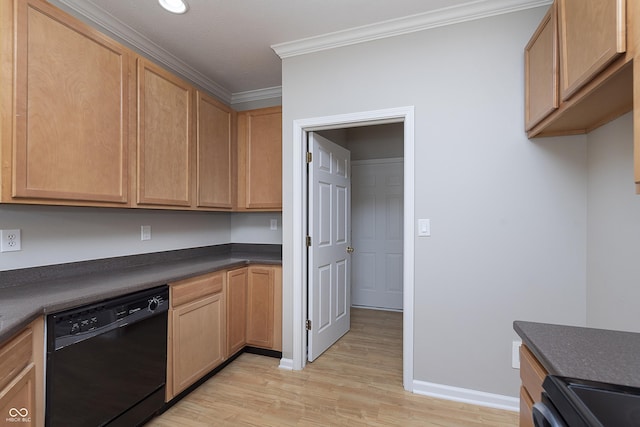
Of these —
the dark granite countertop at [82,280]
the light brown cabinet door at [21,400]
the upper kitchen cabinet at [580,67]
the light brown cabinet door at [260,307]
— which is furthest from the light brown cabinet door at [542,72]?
the light brown cabinet door at [21,400]

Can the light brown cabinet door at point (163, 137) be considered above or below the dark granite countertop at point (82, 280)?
above

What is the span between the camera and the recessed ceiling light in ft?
6.28

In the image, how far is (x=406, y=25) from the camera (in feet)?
6.98

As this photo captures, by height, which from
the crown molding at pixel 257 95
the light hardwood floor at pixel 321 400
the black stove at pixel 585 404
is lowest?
the light hardwood floor at pixel 321 400

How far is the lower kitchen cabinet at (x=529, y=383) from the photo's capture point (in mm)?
939

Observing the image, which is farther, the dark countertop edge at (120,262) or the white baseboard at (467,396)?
the white baseboard at (467,396)

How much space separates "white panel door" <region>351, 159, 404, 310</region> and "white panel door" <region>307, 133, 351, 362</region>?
1.09m

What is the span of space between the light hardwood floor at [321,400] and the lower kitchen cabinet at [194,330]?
0.54ft

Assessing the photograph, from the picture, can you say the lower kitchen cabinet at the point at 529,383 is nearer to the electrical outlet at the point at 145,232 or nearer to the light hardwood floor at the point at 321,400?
the light hardwood floor at the point at 321,400

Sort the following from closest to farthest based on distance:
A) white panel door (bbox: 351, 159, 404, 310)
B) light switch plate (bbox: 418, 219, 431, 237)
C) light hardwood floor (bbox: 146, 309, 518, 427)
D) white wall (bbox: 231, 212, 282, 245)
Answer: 1. light hardwood floor (bbox: 146, 309, 518, 427)
2. light switch plate (bbox: 418, 219, 431, 237)
3. white wall (bbox: 231, 212, 282, 245)
4. white panel door (bbox: 351, 159, 404, 310)

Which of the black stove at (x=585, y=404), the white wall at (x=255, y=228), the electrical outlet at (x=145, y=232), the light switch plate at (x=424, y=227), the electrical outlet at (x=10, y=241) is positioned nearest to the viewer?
the black stove at (x=585, y=404)

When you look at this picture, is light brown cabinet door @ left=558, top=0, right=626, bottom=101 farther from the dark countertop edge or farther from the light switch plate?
the dark countertop edge

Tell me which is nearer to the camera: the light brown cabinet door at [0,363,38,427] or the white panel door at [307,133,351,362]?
the light brown cabinet door at [0,363,38,427]

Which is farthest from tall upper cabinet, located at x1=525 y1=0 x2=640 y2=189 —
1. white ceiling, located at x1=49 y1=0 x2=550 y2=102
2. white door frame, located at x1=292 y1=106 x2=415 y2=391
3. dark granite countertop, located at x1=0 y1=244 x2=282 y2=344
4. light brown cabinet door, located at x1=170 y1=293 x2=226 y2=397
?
light brown cabinet door, located at x1=170 y1=293 x2=226 y2=397
